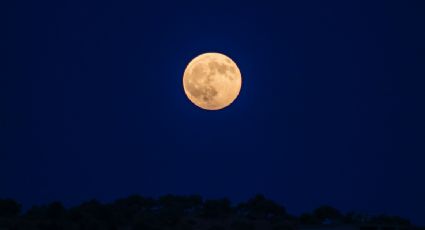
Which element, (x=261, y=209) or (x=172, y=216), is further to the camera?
(x=261, y=209)

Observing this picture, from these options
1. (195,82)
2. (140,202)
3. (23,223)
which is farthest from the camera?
(140,202)

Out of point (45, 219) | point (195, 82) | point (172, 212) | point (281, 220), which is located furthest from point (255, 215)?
Result: point (45, 219)

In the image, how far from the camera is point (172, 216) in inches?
2398

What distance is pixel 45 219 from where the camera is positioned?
6106 cm

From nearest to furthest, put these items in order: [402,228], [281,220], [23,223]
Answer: [23,223], [402,228], [281,220]

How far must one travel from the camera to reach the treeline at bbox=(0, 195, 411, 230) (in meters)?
56.5

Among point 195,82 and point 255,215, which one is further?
point 255,215

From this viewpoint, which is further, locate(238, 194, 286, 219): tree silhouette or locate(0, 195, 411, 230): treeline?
locate(238, 194, 286, 219): tree silhouette

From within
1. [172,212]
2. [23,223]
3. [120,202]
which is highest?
[120,202]

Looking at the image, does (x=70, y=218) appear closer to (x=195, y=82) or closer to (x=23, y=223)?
(x=23, y=223)

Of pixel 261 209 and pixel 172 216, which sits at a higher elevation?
pixel 261 209

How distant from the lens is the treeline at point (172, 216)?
56469 mm

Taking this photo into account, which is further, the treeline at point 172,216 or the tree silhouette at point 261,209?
the tree silhouette at point 261,209

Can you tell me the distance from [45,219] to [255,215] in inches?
739
